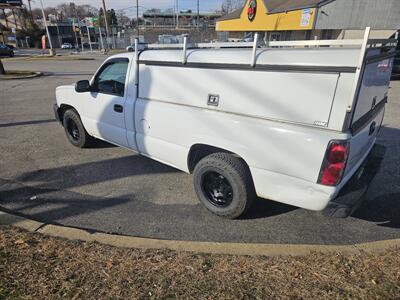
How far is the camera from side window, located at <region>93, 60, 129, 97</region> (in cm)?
431

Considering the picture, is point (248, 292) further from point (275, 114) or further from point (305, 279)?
point (275, 114)

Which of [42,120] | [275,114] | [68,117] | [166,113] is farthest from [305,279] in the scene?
[42,120]

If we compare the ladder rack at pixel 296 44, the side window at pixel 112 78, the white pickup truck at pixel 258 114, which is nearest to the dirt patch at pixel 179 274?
the white pickup truck at pixel 258 114

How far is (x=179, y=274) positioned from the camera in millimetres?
2539

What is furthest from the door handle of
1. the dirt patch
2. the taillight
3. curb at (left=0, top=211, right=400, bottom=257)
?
the taillight

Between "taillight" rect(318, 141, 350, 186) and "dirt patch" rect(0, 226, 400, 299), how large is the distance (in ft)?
2.43

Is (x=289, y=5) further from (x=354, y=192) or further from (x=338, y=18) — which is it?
(x=354, y=192)

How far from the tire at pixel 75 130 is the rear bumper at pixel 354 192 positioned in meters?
4.34

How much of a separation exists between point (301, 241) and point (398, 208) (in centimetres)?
152

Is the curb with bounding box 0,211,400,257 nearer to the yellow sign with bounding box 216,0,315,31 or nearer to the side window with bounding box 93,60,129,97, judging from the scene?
the side window with bounding box 93,60,129,97

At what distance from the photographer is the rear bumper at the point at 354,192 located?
2.70 meters

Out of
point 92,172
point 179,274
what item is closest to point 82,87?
point 92,172

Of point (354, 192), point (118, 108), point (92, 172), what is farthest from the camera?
point (92, 172)

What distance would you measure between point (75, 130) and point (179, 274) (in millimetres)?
4099
